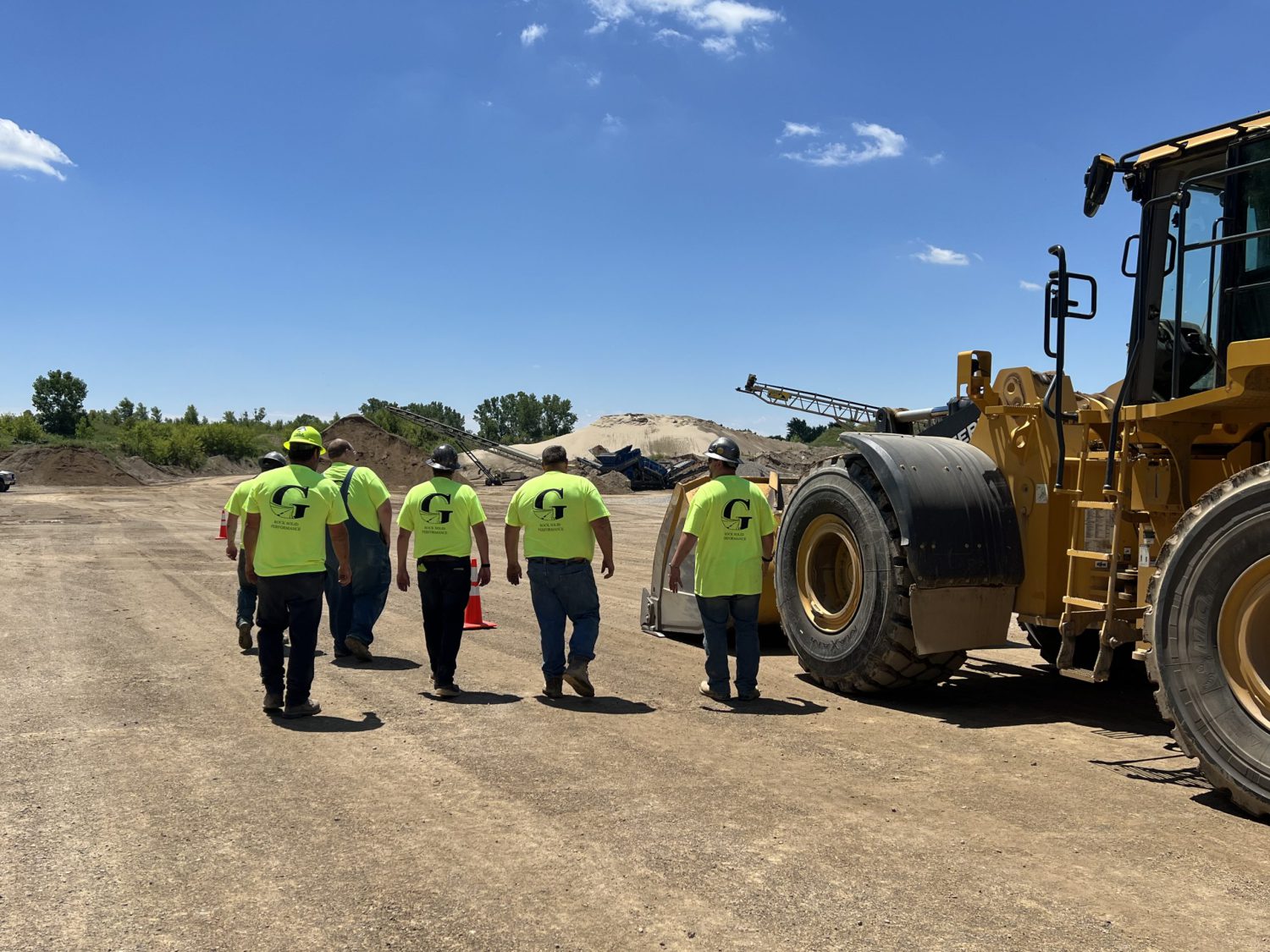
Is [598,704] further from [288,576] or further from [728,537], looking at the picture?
[288,576]

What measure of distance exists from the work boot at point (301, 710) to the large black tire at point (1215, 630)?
4779mm

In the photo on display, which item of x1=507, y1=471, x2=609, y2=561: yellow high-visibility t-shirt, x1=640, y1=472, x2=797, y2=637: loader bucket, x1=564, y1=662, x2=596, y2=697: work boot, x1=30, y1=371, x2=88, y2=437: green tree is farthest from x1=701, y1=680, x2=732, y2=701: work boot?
x1=30, y1=371, x2=88, y2=437: green tree

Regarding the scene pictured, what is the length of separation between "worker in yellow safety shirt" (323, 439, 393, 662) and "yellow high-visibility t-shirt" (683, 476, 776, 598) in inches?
114

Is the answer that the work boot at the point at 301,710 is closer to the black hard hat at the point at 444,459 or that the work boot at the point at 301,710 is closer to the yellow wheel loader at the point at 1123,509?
the black hard hat at the point at 444,459

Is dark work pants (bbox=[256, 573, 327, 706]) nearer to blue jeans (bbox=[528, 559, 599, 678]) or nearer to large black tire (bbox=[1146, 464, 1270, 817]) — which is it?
blue jeans (bbox=[528, 559, 599, 678])

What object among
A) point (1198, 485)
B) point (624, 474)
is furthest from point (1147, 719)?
point (624, 474)

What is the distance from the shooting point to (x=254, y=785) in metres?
4.86

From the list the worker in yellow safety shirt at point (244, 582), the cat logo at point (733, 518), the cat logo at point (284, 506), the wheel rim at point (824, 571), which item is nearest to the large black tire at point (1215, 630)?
the wheel rim at point (824, 571)

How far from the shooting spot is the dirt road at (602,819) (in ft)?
11.0

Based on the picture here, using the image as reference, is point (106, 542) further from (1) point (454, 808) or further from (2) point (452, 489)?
(1) point (454, 808)

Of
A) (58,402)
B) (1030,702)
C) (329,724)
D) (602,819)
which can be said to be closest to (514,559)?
(329,724)

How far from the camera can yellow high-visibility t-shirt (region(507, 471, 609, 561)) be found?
677cm

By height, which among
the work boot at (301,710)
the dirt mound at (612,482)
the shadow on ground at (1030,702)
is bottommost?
the work boot at (301,710)

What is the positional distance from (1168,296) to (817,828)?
3.46 meters
